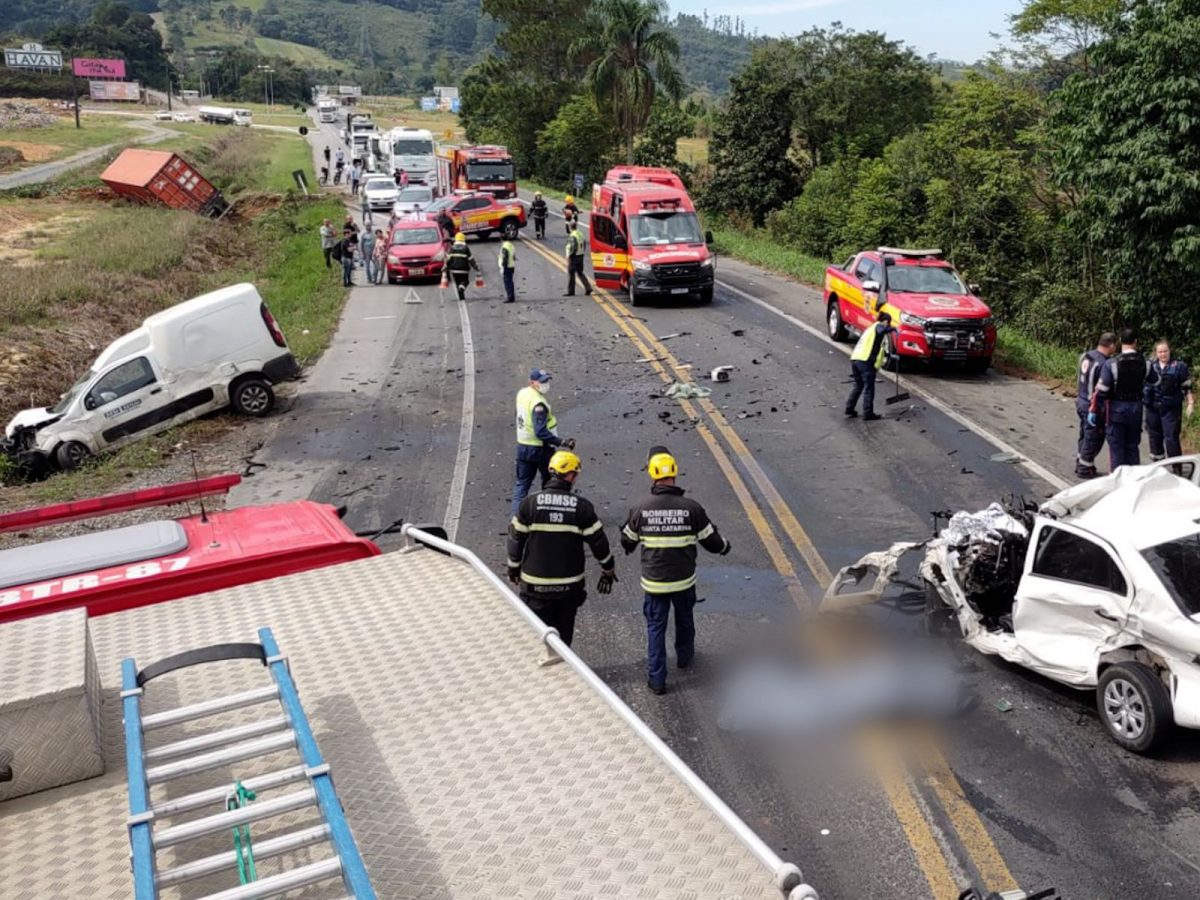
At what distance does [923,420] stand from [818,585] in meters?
6.32

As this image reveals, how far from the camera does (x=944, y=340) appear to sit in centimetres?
1688

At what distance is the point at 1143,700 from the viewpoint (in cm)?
640

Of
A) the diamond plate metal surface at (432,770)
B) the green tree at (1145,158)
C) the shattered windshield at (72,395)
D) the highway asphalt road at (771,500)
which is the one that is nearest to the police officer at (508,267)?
the highway asphalt road at (771,500)

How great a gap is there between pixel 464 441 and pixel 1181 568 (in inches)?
381

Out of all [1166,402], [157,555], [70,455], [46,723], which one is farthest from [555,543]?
[70,455]

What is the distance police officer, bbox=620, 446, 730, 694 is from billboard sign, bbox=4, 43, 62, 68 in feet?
437

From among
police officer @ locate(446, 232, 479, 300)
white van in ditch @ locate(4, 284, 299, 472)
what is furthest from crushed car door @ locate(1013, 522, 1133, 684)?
police officer @ locate(446, 232, 479, 300)

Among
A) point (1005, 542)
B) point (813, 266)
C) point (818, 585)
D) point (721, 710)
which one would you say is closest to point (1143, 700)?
point (1005, 542)

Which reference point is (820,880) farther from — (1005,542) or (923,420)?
(923,420)

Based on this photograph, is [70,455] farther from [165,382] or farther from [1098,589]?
[1098,589]

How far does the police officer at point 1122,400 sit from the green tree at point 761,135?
2996 cm

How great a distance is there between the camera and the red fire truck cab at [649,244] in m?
24.0

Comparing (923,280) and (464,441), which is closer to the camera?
(464,441)

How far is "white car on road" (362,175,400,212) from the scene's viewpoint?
1763 inches
